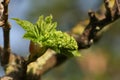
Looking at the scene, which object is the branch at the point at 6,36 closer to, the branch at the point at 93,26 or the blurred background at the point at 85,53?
the branch at the point at 93,26

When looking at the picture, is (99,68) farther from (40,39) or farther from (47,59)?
(40,39)

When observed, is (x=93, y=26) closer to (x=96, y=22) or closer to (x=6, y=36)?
(x=96, y=22)

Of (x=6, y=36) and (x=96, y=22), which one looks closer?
(x=6, y=36)

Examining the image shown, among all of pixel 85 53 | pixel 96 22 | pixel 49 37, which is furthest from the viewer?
pixel 85 53

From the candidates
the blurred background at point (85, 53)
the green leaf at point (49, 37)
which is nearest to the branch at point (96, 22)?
the green leaf at point (49, 37)

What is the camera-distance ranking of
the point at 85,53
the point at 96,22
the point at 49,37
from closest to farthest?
the point at 49,37 → the point at 96,22 → the point at 85,53

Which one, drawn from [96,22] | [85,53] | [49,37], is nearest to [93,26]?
[96,22]

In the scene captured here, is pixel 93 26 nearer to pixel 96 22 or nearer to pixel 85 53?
pixel 96 22

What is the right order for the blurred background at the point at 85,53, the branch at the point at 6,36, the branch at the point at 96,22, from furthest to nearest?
the blurred background at the point at 85,53, the branch at the point at 96,22, the branch at the point at 6,36

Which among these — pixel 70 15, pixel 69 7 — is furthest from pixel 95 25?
pixel 69 7
